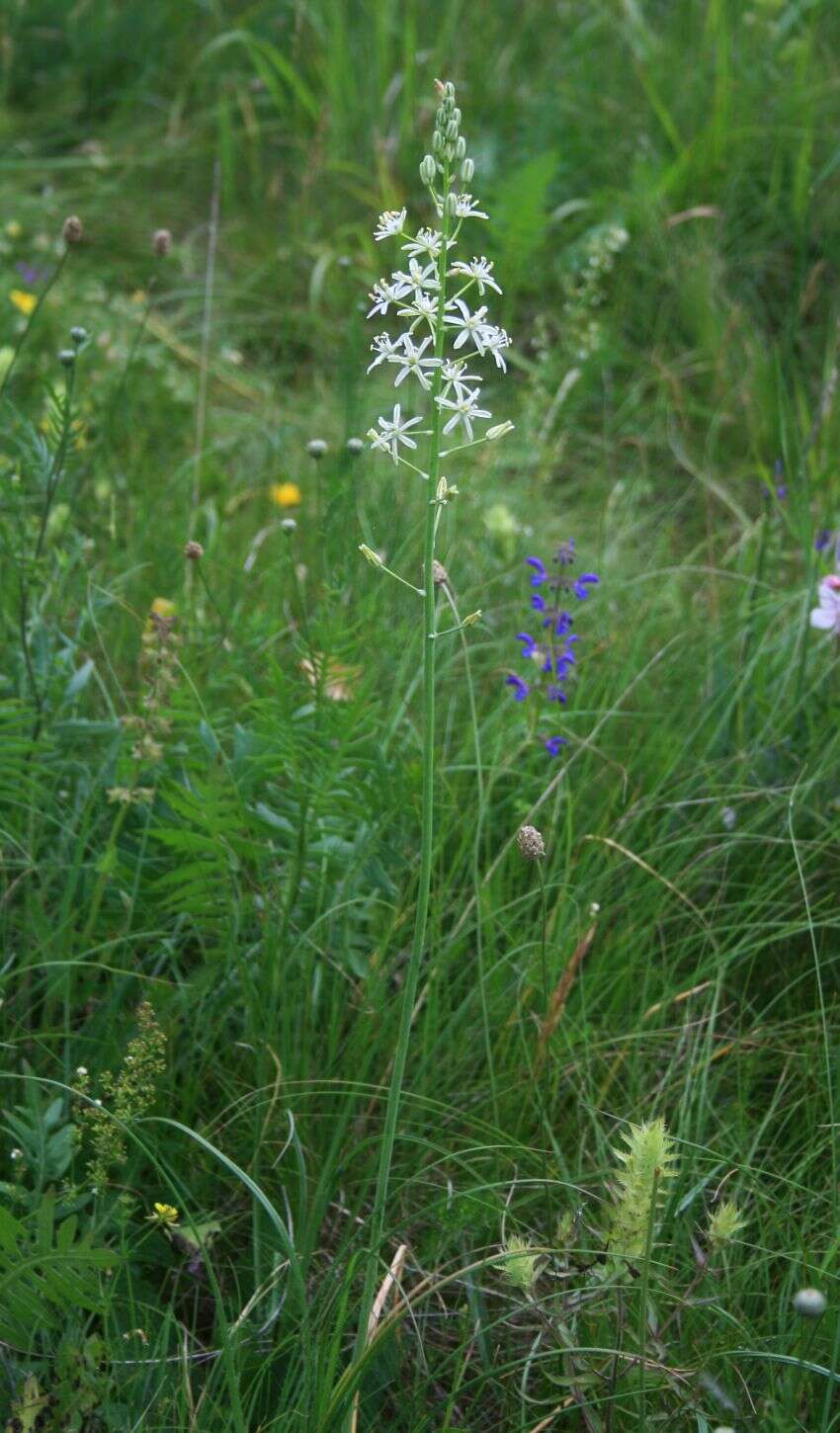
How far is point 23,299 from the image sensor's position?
10.7 feet

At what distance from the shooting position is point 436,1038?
1.73 m

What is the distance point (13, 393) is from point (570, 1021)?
2.01 metres

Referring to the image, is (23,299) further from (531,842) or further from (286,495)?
(531,842)

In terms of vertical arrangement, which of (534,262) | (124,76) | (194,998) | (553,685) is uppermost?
(124,76)

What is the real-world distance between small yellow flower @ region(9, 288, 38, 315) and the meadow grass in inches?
1.8

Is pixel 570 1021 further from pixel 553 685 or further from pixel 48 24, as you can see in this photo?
pixel 48 24

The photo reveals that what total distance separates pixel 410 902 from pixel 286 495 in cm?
118

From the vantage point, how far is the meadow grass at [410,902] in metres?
1.38

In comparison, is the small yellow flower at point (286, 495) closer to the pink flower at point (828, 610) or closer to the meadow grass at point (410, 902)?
the meadow grass at point (410, 902)

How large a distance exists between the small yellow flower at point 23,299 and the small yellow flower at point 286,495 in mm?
763

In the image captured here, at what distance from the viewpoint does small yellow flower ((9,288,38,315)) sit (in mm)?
3164

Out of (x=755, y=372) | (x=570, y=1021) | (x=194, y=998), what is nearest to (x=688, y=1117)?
(x=570, y=1021)

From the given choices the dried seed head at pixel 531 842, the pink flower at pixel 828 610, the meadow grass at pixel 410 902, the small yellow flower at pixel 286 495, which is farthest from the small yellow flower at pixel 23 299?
the dried seed head at pixel 531 842

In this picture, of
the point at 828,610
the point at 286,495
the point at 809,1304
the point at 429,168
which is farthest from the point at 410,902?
the point at 286,495
